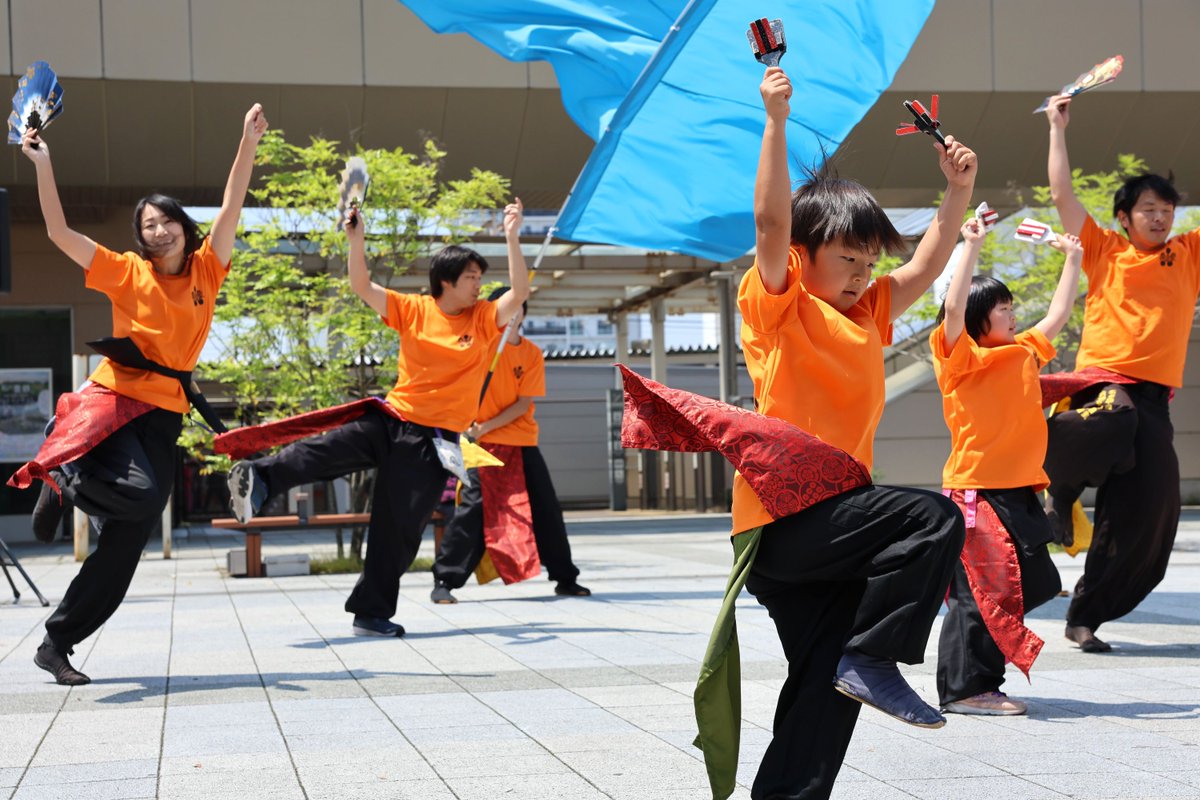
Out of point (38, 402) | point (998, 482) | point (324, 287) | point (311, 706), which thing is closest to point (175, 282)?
point (311, 706)

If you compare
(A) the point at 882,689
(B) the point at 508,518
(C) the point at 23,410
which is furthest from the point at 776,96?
(C) the point at 23,410

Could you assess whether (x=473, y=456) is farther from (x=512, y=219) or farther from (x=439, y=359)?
(x=512, y=219)

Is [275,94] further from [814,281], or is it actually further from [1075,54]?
[814,281]

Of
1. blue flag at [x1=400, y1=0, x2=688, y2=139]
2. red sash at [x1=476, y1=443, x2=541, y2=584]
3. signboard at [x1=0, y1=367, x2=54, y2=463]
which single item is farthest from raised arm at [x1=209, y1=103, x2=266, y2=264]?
signboard at [x1=0, y1=367, x2=54, y2=463]

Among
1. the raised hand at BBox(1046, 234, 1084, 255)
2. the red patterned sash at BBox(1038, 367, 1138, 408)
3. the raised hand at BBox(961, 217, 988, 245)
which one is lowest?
the red patterned sash at BBox(1038, 367, 1138, 408)

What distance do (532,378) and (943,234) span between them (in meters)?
6.30

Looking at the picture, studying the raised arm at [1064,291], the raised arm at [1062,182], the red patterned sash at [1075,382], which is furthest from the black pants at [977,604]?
the raised arm at [1062,182]

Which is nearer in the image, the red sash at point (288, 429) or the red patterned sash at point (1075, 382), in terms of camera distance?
the red patterned sash at point (1075, 382)

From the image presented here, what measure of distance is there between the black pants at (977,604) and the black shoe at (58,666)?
133 inches

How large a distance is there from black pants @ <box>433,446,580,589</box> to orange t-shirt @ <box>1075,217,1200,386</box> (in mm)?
4025

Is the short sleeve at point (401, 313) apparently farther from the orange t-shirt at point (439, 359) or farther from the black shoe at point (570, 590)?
the black shoe at point (570, 590)

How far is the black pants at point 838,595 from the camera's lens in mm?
2945

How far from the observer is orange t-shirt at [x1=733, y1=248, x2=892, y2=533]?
3150mm

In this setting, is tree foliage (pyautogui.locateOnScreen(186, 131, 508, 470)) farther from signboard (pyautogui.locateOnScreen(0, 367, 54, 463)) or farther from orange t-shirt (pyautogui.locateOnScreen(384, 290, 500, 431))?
signboard (pyautogui.locateOnScreen(0, 367, 54, 463))
